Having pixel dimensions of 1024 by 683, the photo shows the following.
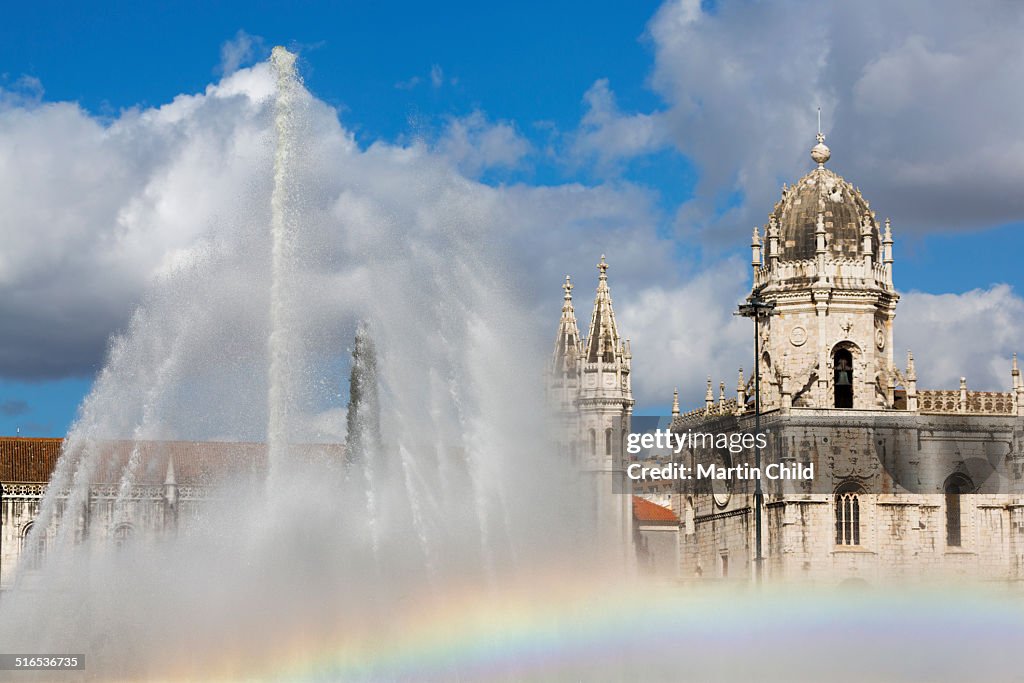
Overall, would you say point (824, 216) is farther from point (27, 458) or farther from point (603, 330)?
point (27, 458)

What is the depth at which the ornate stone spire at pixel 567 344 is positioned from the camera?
89.3m

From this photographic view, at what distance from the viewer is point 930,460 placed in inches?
2739

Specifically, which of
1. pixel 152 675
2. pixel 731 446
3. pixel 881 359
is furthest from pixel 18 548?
pixel 152 675

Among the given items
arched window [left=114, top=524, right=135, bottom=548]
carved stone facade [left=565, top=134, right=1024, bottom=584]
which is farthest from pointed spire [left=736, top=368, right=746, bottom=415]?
arched window [left=114, top=524, right=135, bottom=548]

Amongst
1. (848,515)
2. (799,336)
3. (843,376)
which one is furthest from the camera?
(843,376)

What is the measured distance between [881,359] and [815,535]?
850 cm

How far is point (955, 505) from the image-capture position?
7006 centimetres

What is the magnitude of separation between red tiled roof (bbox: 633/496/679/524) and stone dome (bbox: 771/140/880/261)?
32.1 metres

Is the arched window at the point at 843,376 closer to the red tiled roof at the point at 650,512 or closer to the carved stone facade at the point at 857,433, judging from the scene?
the carved stone facade at the point at 857,433

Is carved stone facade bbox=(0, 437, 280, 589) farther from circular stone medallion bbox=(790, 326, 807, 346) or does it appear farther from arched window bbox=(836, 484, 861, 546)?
arched window bbox=(836, 484, 861, 546)

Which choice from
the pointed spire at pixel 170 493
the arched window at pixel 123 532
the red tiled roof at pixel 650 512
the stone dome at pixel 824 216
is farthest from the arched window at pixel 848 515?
the pointed spire at pixel 170 493

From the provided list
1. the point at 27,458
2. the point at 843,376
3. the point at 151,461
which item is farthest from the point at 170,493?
the point at 843,376

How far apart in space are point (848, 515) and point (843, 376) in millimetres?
6203

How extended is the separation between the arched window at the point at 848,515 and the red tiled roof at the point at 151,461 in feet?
99.2
